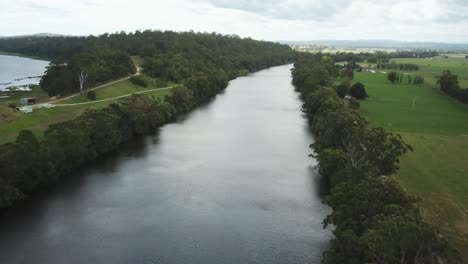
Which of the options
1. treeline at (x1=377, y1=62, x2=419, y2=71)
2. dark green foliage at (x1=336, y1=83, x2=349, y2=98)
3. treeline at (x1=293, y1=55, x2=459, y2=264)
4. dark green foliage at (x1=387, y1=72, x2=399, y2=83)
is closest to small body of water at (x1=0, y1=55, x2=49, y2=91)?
dark green foliage at (x1=336, y1=83, x2=349, y2=98)

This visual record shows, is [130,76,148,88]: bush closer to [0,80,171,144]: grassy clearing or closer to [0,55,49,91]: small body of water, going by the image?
[0,80,171,144]: grassy clearing

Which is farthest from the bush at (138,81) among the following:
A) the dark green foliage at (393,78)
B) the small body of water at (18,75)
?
the dark green foliage at (393,78)

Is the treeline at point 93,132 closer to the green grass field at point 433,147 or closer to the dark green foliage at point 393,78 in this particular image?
the green grass field at point 433,147

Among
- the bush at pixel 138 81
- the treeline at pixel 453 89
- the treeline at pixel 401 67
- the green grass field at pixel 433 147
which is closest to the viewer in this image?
the green grass field at pixel 433 147

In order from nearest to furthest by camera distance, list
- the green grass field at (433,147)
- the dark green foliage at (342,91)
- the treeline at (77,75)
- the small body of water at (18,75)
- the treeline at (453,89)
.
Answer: the green grass field at (433,147) < the treeline at (77,75) < the treeline at (453,89) < the dark green foliage at (342,91) < the small body of water at (18,75)

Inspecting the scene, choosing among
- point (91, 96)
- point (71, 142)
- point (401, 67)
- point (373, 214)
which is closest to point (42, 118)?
point (71, 142)

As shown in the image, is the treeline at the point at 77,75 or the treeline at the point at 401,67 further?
the treeline at the point at 401,67
